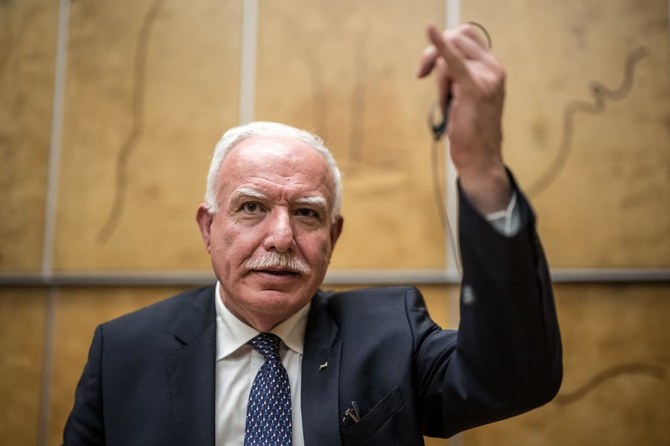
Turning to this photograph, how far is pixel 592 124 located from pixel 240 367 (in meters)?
1.40

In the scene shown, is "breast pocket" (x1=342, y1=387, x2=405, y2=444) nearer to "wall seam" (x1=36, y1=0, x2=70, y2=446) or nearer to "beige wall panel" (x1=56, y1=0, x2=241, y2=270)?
"beige wall panel" (x1=56, y1=0, x2=241, y2=270)

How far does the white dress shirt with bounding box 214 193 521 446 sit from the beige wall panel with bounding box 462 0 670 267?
97 centimetres

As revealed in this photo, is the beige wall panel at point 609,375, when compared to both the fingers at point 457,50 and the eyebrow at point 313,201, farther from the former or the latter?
the fingers at point 457,50

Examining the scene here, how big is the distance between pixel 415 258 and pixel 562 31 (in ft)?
3.07

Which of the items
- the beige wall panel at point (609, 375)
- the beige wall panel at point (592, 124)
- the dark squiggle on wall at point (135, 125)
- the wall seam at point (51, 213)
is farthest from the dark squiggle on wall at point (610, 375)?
the wall seam at point (51, 213)

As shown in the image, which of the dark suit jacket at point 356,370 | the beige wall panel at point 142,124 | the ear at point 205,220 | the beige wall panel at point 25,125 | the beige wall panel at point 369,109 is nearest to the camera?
the dark suit jacket at point 356,370

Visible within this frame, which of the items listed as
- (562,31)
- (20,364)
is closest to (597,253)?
(562,31)

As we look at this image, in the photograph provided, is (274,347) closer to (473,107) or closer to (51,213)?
(473,107)

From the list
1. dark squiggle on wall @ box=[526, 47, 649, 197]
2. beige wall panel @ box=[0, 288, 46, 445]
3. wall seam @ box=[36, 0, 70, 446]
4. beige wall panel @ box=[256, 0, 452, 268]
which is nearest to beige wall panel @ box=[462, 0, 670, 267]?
dark squiggle on wall @ box=[526, 47, 649, 197]

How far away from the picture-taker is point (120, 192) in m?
1.99

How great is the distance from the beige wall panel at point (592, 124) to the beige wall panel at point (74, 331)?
1536mm

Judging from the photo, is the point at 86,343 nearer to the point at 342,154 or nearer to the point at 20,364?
the point at 20,364

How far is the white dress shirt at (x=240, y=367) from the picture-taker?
1206 millimetres

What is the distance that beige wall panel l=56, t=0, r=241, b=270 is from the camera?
196 centimetres
